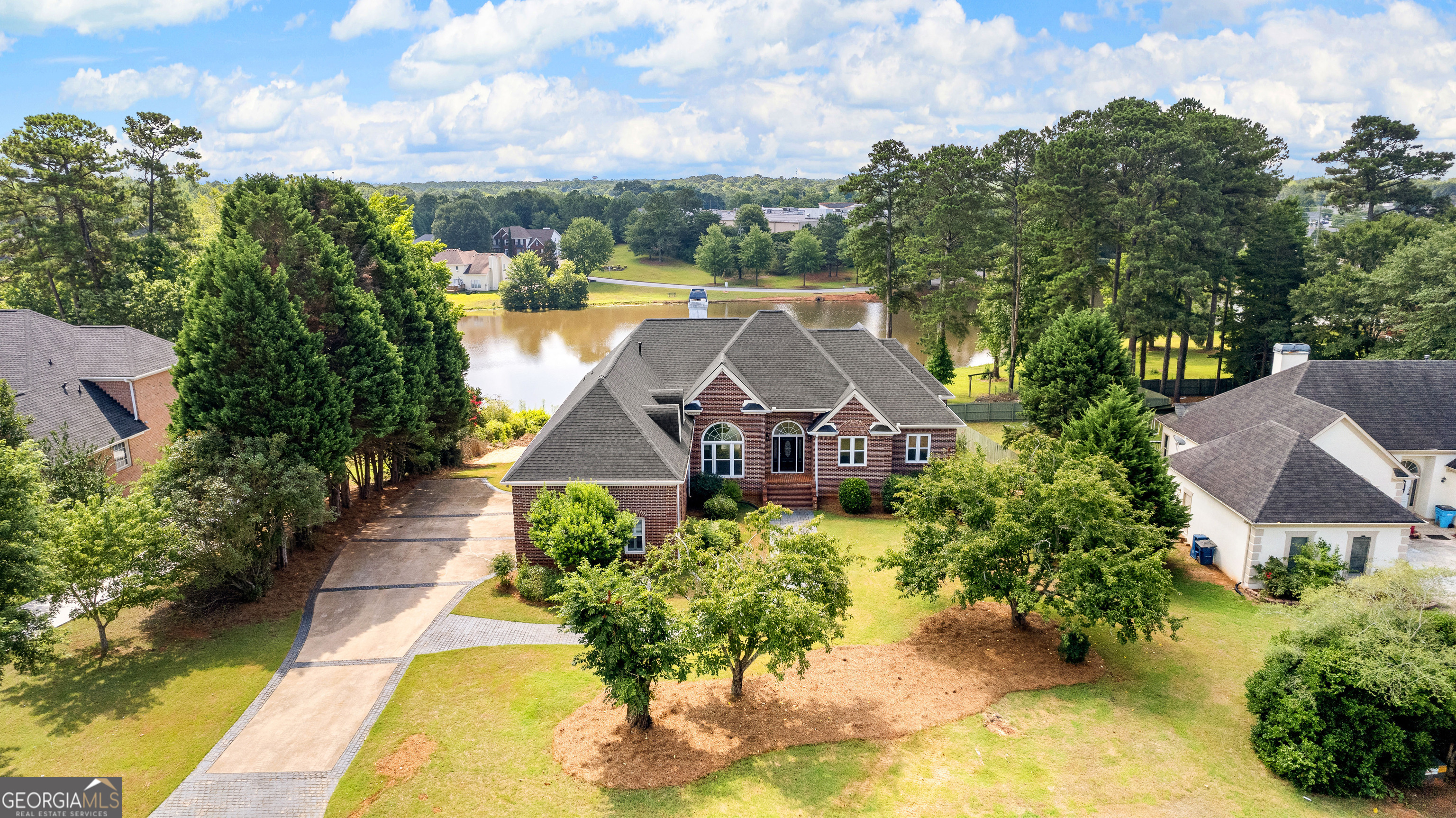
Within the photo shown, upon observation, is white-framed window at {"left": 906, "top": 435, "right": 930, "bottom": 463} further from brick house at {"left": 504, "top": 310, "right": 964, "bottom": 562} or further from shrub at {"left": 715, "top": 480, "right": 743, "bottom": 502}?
shrub at {"left": 715, "top": 480, "right": 743, "bottom": 502}

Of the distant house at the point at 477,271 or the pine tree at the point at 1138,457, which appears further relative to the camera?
the distant house at the point at 477,271

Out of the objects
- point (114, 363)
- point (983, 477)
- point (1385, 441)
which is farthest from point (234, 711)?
point (1385, 441)

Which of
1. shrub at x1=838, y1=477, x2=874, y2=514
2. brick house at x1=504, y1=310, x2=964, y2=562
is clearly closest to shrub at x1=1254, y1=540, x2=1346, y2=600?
brick house at x1=504, y1=310, x2=964, y2=562

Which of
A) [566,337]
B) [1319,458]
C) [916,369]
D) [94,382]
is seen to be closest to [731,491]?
[916,369]

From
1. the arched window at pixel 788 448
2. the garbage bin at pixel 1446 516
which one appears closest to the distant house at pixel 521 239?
the arched window at pixel 788 448

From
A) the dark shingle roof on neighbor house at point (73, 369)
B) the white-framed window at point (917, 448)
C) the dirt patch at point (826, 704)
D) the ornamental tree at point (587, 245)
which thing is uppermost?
the ornamental tree at point (587, 245)

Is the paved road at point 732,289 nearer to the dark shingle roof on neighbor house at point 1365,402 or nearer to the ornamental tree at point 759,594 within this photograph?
the dark shingle roof on neighbor house at point 1365,402

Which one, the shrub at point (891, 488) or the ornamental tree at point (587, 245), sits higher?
the ornamental tree at point (587, 245)
